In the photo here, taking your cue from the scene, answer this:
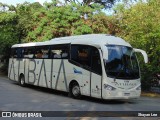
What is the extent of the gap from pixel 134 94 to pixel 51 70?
5.60 meters

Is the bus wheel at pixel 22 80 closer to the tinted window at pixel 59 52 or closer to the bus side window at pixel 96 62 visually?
the tinted window at pixel 59 52

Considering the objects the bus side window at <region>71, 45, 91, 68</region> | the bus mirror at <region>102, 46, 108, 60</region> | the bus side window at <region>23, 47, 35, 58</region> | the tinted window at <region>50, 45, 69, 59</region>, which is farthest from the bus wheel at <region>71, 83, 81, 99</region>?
the bus side window at <region>23, 47, 35, 58</region>

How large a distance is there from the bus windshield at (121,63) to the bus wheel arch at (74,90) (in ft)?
7.89

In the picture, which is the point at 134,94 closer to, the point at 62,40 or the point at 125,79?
the point at 125,79

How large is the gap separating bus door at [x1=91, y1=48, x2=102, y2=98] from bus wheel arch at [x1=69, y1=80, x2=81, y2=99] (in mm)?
1276

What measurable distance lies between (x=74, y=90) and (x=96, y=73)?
2167mm

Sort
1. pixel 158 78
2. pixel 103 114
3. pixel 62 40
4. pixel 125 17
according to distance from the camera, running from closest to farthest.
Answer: pixel 103 114 < pixel 62 40 < pixel 158 78 < pixel 125 17

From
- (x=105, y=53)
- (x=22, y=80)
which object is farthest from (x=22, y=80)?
(x=105, y=53)

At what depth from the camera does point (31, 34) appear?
1237 inches

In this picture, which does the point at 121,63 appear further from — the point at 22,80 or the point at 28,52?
the point at 22,80

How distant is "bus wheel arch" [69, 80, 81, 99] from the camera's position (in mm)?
18353

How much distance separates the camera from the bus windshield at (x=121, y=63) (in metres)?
16.7

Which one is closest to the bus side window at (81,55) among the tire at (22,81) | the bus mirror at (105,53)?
the bus mirror at (105,53)

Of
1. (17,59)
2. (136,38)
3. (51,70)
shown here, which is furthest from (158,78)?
(17,59)
